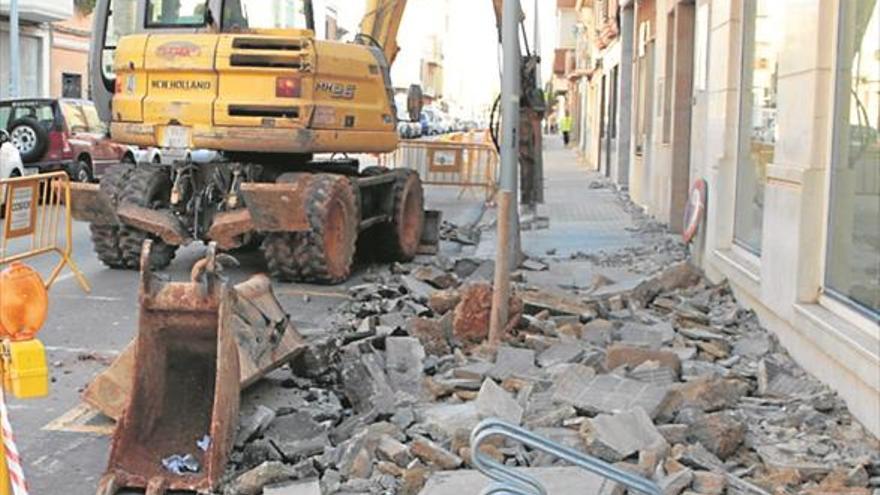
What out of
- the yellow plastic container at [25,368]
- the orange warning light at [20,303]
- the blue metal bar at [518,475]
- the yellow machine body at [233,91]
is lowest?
the blue metal bar at [518,475]

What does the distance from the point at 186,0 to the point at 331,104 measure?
2.12m

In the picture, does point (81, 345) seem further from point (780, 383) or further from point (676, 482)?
point (676, 482)

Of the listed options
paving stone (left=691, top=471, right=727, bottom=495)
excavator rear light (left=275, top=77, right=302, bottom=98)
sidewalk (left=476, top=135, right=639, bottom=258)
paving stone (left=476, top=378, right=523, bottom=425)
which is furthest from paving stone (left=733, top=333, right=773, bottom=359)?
sidewalk (left=476, top=135, right=639, bottom=258)

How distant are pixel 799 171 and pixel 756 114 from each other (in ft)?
8.78

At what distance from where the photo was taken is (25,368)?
3.77m

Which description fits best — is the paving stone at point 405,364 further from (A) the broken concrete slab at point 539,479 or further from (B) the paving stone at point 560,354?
(A) the broken concrete slab at point 539,479

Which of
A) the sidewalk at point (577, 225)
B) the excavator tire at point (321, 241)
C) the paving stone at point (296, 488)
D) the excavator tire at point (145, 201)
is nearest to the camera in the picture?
the paving stone at point (296, 488)

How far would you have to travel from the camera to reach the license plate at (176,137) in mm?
11664

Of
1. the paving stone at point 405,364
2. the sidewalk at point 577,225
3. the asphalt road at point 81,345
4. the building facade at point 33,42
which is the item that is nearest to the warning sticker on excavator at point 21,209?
the asphalt road at point 81,345

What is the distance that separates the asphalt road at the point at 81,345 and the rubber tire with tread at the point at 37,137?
484cm

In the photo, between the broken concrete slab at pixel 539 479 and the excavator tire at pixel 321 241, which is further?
the excavator tire at pixel 321 241

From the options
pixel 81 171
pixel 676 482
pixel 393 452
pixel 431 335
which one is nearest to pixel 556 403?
pixel 393 452

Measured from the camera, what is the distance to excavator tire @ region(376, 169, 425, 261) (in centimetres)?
1366

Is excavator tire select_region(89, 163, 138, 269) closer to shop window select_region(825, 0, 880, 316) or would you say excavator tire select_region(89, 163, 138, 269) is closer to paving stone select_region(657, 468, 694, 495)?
shop window select_region(825, 0, 880, 316)
